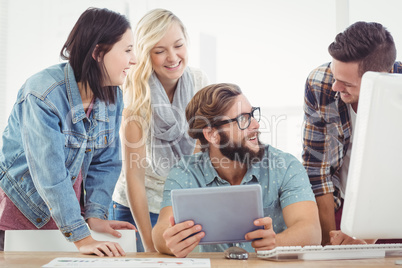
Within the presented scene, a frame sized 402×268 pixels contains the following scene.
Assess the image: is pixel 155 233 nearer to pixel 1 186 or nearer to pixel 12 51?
pixel 1 186

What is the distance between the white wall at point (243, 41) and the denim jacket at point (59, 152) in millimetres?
1941

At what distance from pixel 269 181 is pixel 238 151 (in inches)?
7.9

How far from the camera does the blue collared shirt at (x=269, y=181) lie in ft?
5.54

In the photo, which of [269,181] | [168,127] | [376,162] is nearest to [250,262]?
[376,162]

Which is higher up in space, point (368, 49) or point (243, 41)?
point (368, 49)

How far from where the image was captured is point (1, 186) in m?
1.69

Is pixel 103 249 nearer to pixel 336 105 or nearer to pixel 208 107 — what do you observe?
pixel 208 107

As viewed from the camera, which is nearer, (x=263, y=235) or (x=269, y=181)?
(x=263, y=235)

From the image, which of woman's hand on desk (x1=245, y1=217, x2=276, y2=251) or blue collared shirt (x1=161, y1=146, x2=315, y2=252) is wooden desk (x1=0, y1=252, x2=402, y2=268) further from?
blue collared shirt (x1=161, y1=146, x2=315, y2=252)

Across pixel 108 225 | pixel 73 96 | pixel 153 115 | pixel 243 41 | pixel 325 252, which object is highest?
pixel 73 96

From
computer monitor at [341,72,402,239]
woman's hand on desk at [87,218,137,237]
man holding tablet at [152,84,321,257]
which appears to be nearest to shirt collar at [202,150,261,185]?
man holding tablet at [152,84,321,257]

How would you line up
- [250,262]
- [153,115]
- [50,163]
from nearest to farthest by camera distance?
[250,262] → [50,163] → [153,115]

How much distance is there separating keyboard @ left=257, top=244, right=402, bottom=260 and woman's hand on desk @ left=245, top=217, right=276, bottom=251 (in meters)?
0.07

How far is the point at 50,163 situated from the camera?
1.47m
